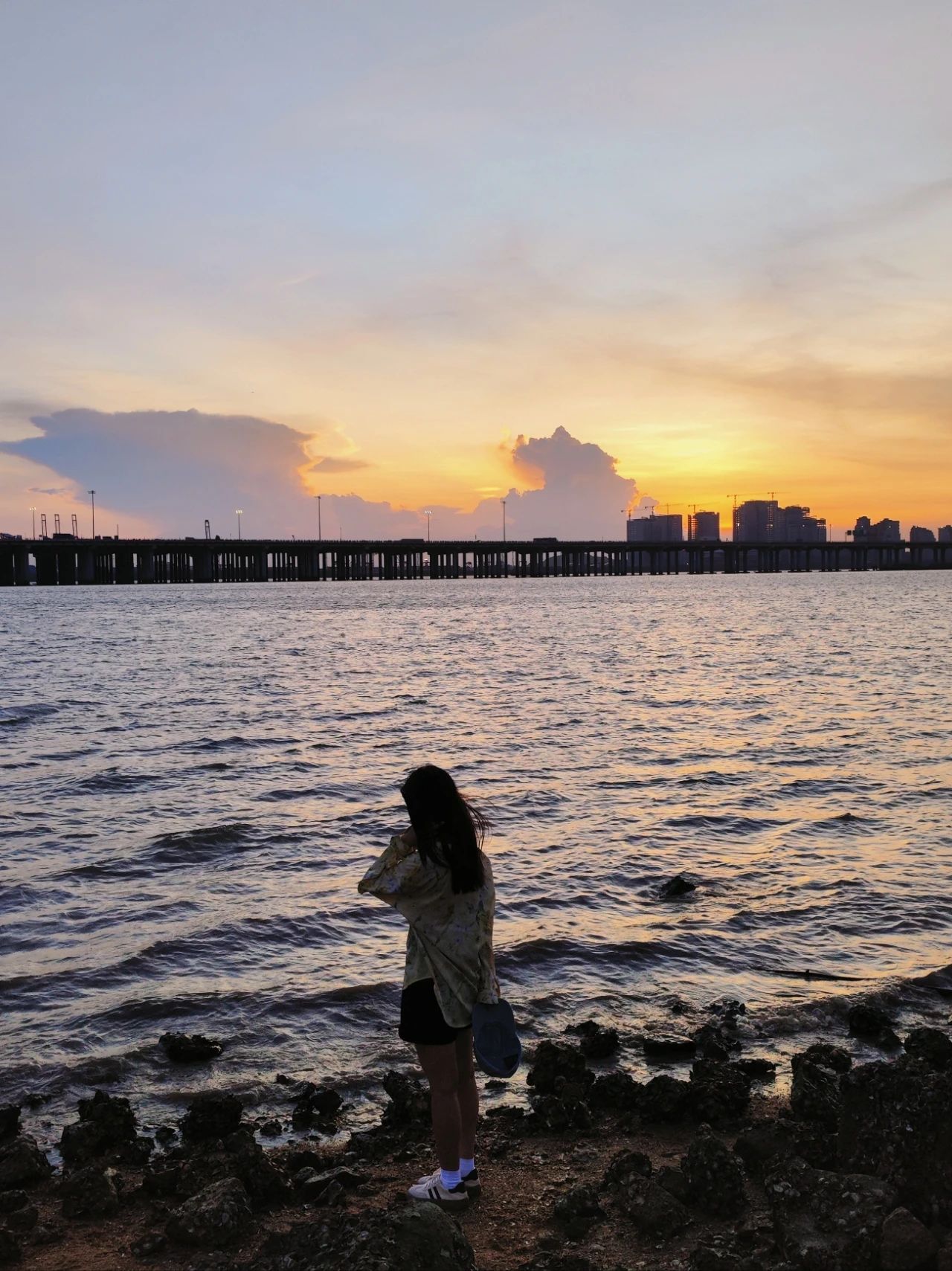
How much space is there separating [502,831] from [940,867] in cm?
606

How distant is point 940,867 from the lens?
44.8 feet

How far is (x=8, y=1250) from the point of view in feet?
17.7

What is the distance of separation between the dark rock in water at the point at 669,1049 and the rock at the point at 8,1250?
464 cm

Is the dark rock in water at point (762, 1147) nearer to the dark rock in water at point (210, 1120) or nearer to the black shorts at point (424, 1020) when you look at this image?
the black shorts at point (424, 1020)

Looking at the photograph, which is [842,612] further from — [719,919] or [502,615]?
[719,919]

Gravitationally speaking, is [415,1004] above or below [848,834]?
above

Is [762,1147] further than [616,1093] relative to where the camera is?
No

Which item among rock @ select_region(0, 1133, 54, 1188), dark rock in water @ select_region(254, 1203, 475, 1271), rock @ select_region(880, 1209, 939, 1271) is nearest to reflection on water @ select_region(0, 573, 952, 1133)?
rock @ select_region(0, 1133, 54, 1188)

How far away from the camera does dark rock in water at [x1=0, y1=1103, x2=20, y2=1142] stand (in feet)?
23.1

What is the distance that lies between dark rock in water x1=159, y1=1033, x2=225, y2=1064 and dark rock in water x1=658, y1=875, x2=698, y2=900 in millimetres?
5846

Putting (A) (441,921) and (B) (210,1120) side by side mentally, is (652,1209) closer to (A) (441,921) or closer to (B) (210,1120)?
(A) (441,921)

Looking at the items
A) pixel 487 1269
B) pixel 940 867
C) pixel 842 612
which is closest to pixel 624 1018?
pixel 487 1269

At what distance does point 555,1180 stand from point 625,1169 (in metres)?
0.42

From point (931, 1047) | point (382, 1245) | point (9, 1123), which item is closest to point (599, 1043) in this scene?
point (931, 1047)
